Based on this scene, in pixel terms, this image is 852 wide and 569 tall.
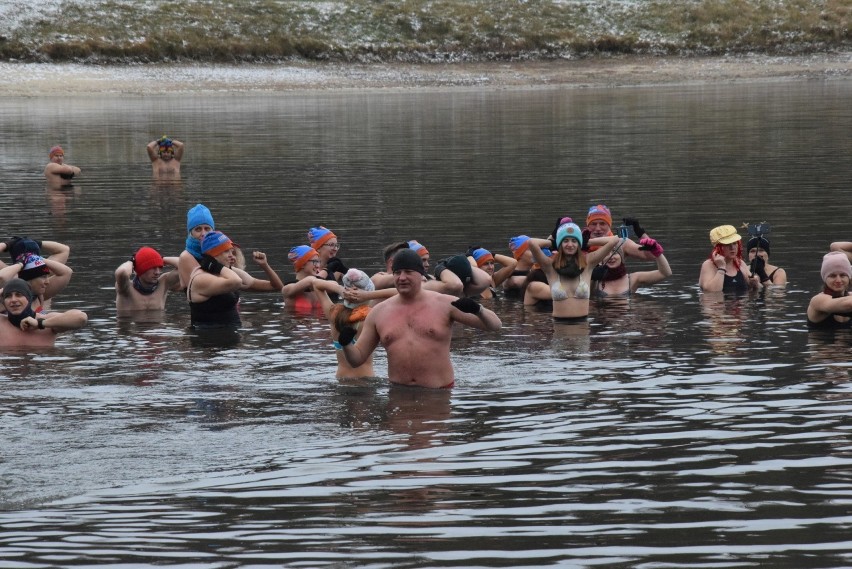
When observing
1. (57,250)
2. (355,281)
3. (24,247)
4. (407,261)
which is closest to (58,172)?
(57,250)

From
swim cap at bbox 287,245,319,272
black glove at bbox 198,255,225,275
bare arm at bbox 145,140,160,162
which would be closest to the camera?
black glove at bbox 198,255,225,275

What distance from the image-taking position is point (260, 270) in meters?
23.4

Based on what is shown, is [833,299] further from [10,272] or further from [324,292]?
[10,272]

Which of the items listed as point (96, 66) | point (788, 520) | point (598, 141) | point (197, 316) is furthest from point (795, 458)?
point (96, 66)

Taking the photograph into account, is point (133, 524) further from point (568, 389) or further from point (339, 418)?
point (568, 389)

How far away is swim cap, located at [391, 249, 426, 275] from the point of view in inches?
514

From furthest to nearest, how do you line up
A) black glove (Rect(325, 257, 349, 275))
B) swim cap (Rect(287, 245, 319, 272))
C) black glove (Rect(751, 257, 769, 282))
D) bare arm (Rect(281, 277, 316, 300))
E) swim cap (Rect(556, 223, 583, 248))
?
black glove (Rect(751, 257, 769, 282)), black glove (Rect(325, 257, 349, 275)), swim cap (Rect(287, 245, 319, 272)), bare arm (Rect(281, 277, 316, 300)), swim cap (Rect(556, 223, 583, 248))

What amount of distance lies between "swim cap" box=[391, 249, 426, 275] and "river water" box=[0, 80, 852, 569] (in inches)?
56.2

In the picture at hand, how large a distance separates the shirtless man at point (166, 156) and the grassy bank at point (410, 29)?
49.3m

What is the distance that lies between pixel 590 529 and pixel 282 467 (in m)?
3.09

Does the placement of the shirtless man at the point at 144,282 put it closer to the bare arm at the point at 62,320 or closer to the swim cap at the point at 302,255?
the swim cap at the point at 302,255

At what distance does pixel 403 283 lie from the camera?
1341 centimetres

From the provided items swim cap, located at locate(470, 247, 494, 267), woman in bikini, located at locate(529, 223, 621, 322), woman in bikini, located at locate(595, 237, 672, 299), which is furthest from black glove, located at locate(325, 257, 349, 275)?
woman in bikini, located at locate(595, 237, 672, 299)

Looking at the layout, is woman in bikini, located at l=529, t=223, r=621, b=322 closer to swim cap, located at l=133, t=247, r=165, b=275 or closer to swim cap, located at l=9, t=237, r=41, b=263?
swim cap, located at l=133, t=247, r=165, b=275
